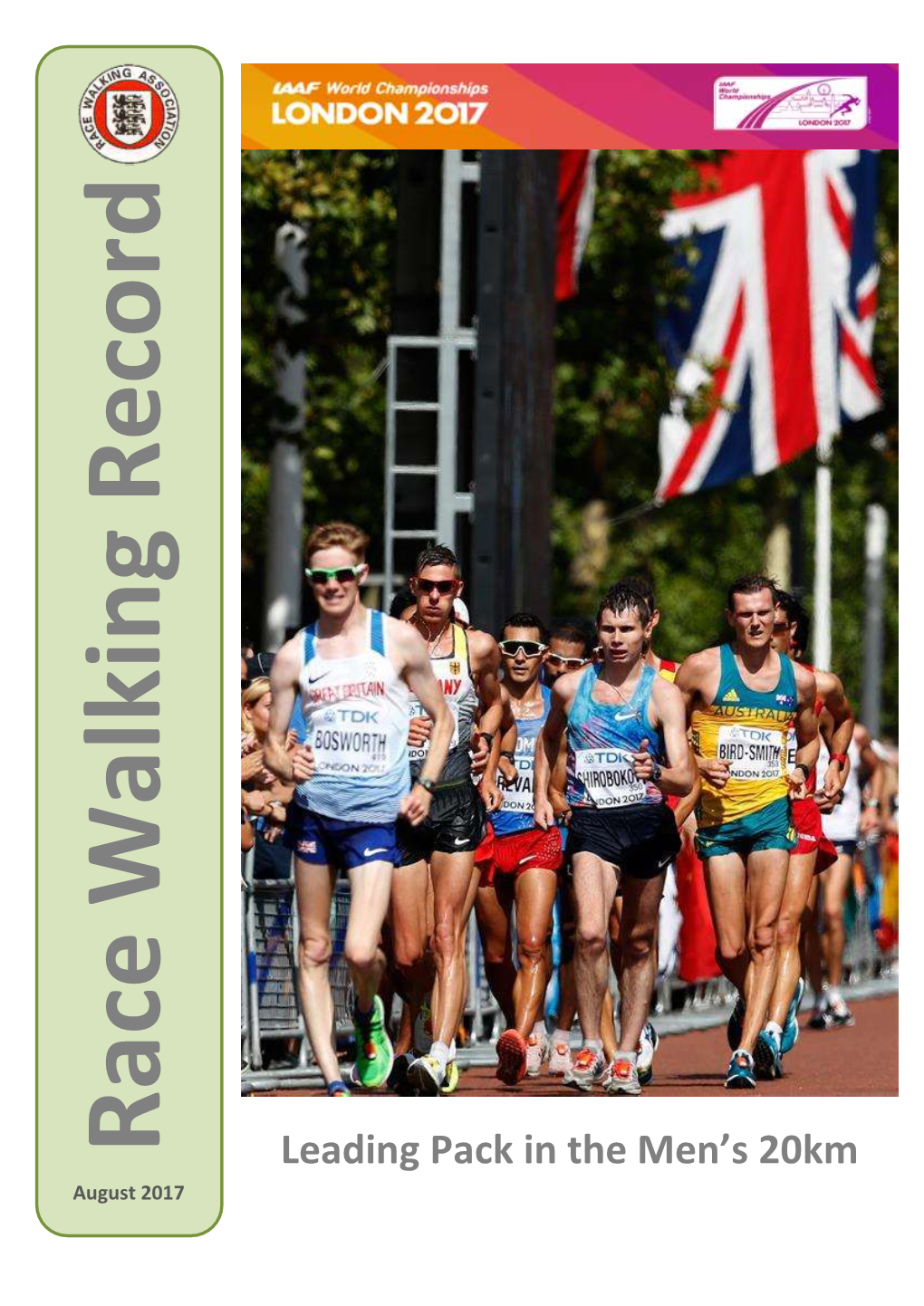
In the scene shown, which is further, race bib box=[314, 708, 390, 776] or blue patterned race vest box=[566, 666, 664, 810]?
blue patterned race vest box=[566, 666, 664, 810]

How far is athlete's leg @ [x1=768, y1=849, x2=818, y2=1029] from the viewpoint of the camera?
1384cm

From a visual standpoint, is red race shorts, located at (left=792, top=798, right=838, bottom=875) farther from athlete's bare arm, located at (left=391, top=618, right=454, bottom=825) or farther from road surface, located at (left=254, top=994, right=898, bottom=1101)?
athlete's bare arm, located at (left=391, top=618, right=454, bottom=825)

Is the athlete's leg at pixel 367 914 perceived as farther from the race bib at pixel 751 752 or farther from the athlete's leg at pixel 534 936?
the race bib at pixel 751 752

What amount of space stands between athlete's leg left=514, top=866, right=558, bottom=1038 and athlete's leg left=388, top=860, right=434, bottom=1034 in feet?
2.42

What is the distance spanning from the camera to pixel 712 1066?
49.4 feet

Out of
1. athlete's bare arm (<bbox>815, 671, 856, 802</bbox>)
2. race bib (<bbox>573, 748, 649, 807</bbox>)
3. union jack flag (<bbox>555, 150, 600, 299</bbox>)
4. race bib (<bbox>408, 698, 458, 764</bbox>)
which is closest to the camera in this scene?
race bib (<bbox>408, 698, 458, 764</bbox>)

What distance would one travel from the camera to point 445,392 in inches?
604

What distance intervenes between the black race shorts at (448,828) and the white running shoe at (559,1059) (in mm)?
1339

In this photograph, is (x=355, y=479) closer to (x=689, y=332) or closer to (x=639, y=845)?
(x=689, y=332)

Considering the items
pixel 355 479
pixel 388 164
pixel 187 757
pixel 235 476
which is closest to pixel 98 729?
pixel 187 757

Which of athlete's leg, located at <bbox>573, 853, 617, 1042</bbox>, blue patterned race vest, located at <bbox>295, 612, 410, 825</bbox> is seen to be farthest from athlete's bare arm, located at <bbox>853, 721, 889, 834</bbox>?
blue patterned race vest, located at <bbox>295, 612, 410, 825</bbox>

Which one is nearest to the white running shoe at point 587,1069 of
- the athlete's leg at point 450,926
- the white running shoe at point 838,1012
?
the athlete's leg at point 450,926

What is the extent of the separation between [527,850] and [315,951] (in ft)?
7.75

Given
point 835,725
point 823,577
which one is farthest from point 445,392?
point 823,577
